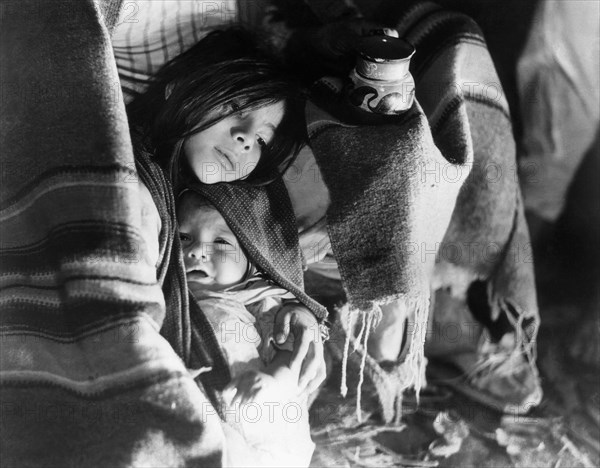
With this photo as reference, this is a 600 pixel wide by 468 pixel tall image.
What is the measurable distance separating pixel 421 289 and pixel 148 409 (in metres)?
0.48

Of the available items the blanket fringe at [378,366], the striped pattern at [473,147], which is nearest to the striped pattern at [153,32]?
the striped pattern at [473,147]

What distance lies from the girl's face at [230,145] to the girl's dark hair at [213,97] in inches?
0.4

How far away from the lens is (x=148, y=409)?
0.85 m

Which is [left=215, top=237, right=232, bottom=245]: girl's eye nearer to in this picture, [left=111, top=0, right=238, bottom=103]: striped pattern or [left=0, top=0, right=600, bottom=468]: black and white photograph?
[left=0, top=0, right=600, bottom=468]: black and white photograph

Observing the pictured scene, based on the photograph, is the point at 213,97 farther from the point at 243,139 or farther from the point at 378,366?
the point at 378,366

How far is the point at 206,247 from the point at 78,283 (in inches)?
7.6

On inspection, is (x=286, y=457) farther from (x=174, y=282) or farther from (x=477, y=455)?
(x=477, y=455)

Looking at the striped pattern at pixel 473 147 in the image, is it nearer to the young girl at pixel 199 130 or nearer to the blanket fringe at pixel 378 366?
the blanket fringe at pixel 378 366

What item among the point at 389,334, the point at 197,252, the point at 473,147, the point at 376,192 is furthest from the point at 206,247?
the point at 473,147

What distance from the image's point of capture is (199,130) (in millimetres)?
929

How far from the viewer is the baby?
3.11 feet

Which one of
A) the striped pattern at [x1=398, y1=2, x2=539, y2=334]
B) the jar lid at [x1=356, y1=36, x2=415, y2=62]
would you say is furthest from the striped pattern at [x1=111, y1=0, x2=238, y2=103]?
the striped pattern at [x1=398, y1=2, x2=539, y2=334]

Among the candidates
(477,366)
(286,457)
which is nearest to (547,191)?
(477,366)

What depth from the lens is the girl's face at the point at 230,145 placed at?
0.93 metres
